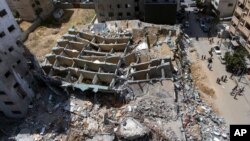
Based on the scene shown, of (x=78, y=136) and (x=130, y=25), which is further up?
(x=130, y=25)

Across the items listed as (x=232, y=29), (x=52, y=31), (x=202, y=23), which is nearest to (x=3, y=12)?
(x=52, y=31)

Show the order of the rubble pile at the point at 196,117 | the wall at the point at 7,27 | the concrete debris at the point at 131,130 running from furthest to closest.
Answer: the rubble pile at the point at 196,117
the wall at the point at 7,27
the concrete debris at the point at 131,130

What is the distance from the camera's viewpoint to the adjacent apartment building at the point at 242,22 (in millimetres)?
33750

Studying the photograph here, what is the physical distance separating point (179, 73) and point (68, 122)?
1399cm

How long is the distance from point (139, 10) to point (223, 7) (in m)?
14.5

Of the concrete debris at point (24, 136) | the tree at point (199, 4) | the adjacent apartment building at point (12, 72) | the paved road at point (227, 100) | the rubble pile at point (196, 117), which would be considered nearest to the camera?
the adjacent apartment building at point (12, 72)

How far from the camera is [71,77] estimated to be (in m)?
30.0

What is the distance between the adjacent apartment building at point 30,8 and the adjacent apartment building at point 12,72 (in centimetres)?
1997

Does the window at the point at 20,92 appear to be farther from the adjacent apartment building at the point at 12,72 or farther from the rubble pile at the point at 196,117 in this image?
the rubble pile at the point at 196,117

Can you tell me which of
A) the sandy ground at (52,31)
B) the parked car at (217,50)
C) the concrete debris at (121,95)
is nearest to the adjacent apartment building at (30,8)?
the sandy ground at (52,31)

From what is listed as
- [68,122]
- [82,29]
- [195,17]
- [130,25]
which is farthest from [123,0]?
[68,122]

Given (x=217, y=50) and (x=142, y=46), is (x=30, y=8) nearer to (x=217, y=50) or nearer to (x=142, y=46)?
(x=142, y=46)

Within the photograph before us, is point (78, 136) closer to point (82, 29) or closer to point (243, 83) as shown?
A: point (82, 29)

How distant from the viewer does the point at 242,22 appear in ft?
116
